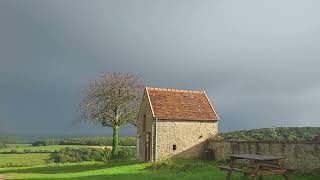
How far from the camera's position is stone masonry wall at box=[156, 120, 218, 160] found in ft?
117

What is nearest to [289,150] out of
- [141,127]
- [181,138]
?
[181,138]

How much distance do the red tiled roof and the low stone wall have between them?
482 centimetres

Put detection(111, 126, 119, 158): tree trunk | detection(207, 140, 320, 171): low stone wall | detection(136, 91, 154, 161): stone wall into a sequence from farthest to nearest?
1. detection(111, 126, 119, 158): tree trunk
2. detection(136, 91, 154, 161): stone wall
3. detection(207, 140, 320, 171): low stone wall

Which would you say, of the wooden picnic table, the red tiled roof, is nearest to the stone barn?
the red tiled roof

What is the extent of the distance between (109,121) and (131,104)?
3.11m

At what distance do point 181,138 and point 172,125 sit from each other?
4.61 ft

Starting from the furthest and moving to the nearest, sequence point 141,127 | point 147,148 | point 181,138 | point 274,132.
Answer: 1. point 274,132
2. point 141,127
3. point 147,148
4. point 181,138

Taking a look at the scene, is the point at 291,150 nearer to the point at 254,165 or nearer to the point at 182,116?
the point at 254,165

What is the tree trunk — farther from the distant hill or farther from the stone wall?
the distant hill

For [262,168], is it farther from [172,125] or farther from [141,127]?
[141,127]

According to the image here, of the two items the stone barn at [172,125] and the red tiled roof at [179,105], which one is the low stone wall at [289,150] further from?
the red tiled roof at [179,105]

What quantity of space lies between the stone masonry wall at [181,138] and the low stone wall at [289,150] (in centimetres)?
371

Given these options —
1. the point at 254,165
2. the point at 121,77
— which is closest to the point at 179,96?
the point at 121,77

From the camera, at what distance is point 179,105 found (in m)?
37.8
